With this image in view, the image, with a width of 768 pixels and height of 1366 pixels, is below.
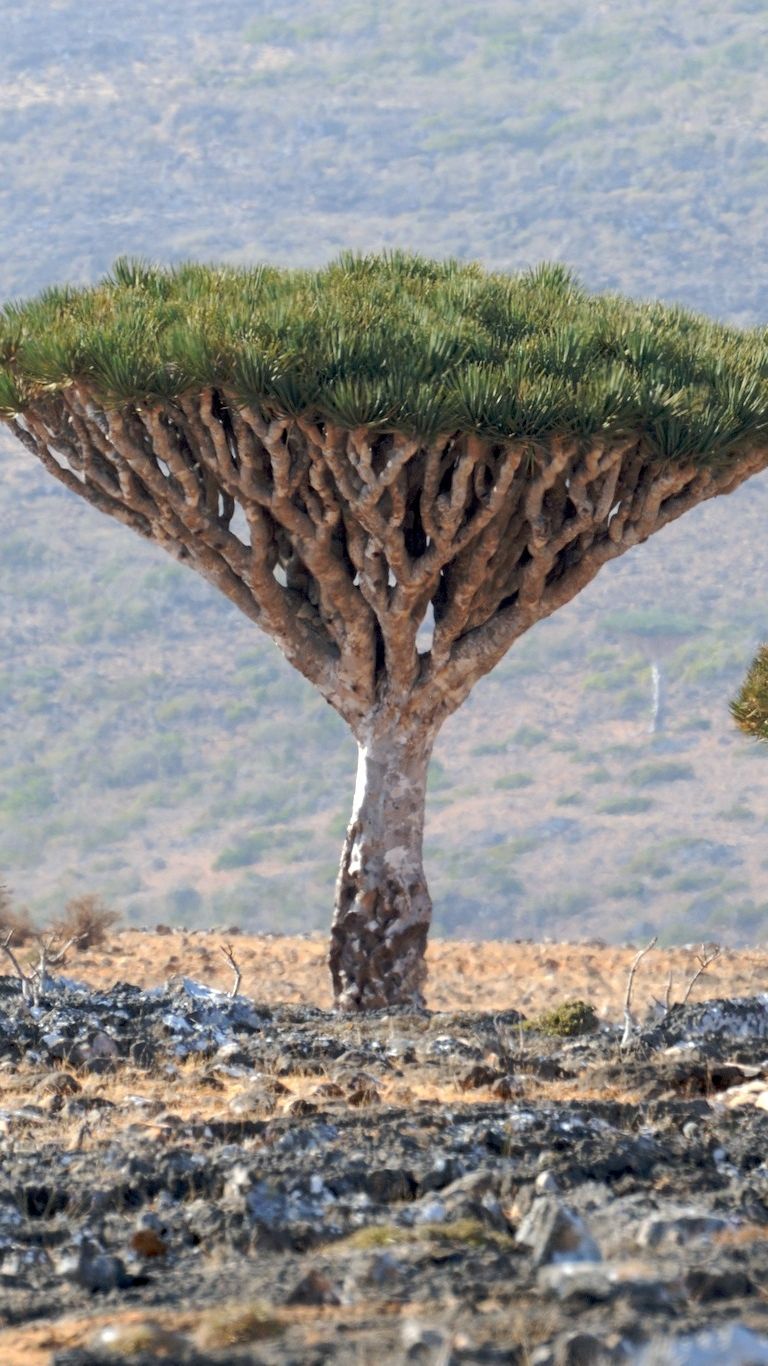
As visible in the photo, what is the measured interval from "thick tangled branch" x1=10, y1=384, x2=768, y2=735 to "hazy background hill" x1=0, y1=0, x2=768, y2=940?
43.2 metres

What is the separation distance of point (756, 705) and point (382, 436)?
6.85 meters

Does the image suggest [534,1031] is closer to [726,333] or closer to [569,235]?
[726,333]

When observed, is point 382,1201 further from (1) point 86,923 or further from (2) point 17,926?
(2) point 17,926

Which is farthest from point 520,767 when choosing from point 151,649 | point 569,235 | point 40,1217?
point 40,1217

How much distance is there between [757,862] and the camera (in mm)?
58312

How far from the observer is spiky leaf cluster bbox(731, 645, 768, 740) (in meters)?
16.6

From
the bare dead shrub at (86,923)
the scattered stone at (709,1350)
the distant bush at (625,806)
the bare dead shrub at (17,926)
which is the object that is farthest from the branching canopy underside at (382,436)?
the distant bush at (625,806)

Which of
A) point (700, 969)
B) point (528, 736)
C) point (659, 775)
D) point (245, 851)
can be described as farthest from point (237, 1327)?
point (528, 736)

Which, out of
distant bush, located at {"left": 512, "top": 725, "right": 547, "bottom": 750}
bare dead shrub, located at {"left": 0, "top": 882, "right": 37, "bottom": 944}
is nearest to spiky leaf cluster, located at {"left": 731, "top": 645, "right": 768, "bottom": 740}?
bare dead shrub, located at {"left": 0, "top": 882, "right": 37, "bottom": 944}

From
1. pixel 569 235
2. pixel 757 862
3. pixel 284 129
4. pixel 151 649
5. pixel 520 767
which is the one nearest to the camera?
pixel 757 862

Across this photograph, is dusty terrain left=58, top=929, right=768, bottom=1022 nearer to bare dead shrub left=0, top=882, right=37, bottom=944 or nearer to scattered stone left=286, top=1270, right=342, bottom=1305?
bare dead shrub left=0, top=882, right=37, bottom=944

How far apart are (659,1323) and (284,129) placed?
109m

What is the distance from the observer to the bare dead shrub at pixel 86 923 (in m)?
19.2

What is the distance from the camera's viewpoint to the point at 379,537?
10.9 m
